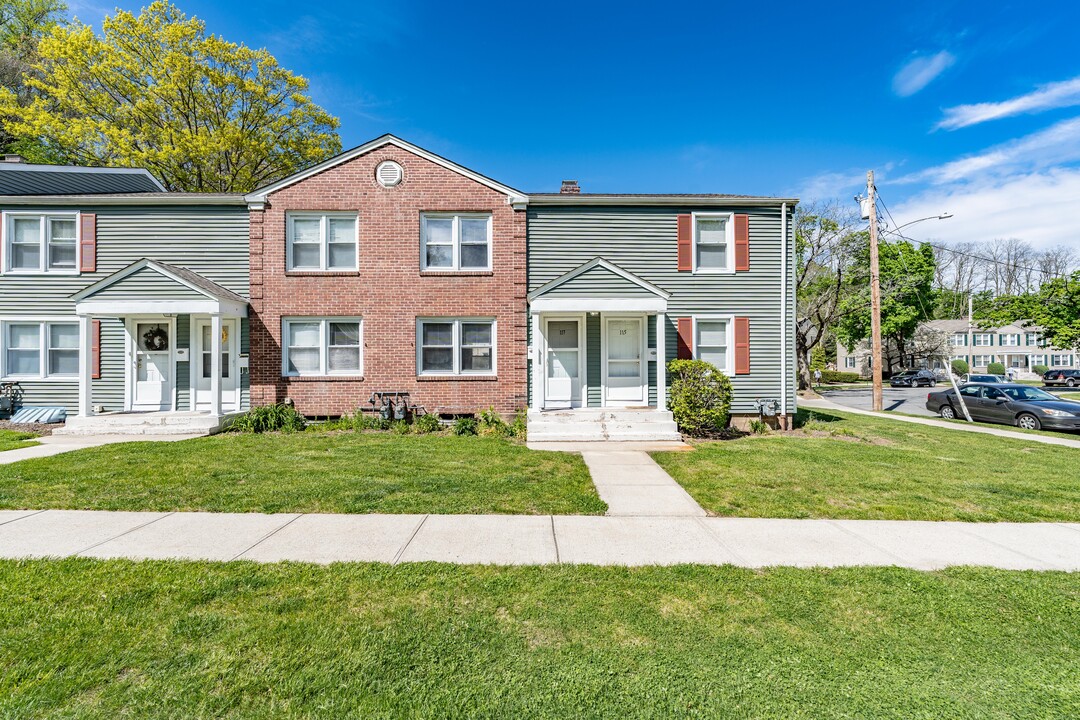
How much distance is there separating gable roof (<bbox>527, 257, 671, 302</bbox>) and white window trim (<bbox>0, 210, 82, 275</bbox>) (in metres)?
11.6

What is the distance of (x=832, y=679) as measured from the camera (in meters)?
2.55

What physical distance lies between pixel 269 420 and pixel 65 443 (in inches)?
138

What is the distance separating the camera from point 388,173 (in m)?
12.0

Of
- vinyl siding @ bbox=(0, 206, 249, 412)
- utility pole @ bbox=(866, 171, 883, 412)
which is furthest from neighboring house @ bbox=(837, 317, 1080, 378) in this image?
vinyl siding @ bbox=(0, 206, 249, 412)

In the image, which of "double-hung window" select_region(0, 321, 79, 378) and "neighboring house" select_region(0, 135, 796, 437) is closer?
"neighboring house" select_region(0, 135, 796, 437)

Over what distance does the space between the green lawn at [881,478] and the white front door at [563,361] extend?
11.6 feet

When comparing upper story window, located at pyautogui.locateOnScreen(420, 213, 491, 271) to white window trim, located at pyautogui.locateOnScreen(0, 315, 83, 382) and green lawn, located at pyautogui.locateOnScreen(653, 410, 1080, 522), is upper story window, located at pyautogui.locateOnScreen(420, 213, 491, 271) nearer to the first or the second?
green lawn, located at pyautogui.locateOnScreen(653, 410, 1080, 522)

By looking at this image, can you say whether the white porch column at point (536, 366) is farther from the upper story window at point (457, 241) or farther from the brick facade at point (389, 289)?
the upper story window at point (457, 241)

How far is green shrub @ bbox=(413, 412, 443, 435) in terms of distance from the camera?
11.2 metres

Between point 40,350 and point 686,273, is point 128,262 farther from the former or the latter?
point 686,273

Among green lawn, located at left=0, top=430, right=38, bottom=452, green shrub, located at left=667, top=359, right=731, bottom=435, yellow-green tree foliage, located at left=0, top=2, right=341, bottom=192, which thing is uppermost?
yellow-green tree foliage, located at left=0, top=2, right=341, bottom=192

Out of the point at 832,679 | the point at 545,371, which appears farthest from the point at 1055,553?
the point at 545,371

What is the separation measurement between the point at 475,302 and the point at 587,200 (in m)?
3.91

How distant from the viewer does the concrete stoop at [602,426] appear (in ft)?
33.9
